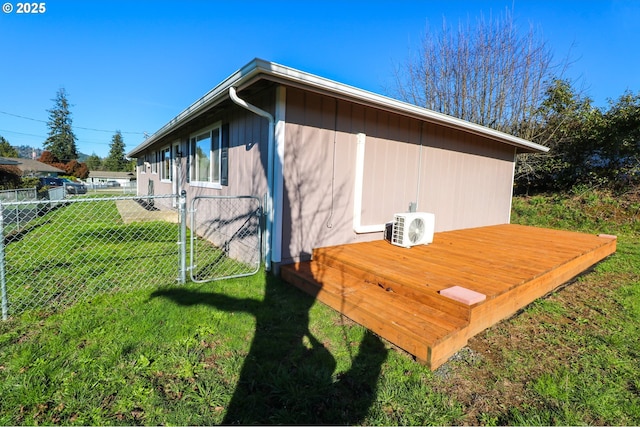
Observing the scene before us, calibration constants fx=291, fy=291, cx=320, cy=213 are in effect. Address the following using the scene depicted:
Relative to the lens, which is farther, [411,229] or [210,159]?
[210,159]

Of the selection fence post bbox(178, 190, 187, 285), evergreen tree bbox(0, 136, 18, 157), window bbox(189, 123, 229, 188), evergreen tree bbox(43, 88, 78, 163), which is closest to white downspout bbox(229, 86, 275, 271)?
fence post bbox(178, 190, 187, 285)

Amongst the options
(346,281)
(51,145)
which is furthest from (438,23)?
(51,145)

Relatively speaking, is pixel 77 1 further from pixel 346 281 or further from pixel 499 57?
pixel 499 57

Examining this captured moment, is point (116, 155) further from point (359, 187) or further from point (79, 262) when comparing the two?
point (359, 187)

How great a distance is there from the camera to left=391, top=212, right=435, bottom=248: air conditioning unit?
4.24 meters

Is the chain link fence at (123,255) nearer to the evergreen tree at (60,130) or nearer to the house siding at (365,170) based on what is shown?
the house siding at (365,170)

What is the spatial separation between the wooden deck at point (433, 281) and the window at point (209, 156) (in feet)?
7.94

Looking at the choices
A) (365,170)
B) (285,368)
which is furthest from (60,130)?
(285,368)

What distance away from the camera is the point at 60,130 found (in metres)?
49.7

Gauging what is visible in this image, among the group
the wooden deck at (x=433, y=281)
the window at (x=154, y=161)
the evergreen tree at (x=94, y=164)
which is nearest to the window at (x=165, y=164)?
the window at (x=154, y=161)

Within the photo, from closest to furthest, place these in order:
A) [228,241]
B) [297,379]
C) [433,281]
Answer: [297,379], [433,281], [228,241]

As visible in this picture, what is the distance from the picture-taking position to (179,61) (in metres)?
11.4

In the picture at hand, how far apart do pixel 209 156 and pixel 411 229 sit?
3932 millimetres

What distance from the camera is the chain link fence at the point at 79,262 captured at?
9.39 ft
